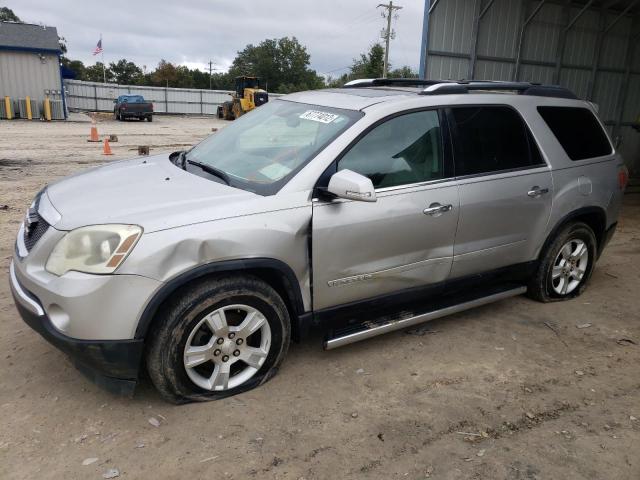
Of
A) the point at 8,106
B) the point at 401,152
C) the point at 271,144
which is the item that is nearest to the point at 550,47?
the point at 401,152

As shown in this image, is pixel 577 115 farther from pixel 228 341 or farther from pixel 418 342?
pixel 228 341

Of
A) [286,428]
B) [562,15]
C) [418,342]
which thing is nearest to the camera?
[286,428]

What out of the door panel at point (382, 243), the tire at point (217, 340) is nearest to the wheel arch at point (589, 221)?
the door panel at point (382, 243)

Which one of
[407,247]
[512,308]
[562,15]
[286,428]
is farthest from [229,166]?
[562,15]

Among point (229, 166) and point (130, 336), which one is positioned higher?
point (229, 166)

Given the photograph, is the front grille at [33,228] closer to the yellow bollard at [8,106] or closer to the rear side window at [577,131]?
the rear side window at [577,131]

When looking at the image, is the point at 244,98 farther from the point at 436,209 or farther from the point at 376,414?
the point at 376,414

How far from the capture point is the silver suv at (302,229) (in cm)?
267

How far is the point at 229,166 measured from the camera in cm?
349

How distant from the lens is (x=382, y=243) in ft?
10.9

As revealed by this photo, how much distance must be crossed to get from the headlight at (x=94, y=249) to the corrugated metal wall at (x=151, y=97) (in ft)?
120

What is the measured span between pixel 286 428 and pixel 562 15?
1198 cm

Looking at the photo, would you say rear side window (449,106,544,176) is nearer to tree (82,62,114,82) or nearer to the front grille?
the front grille

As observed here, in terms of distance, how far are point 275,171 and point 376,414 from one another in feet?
5.14
